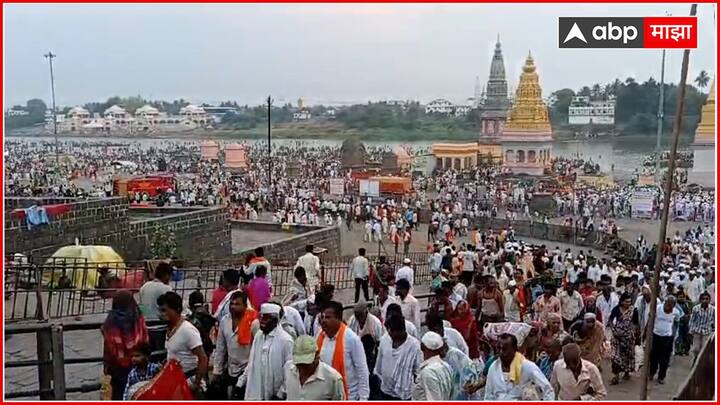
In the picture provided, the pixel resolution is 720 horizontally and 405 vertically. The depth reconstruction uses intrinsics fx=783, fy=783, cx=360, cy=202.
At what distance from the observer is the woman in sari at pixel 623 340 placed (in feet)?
20.1

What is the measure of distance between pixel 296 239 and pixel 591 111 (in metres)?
44.8

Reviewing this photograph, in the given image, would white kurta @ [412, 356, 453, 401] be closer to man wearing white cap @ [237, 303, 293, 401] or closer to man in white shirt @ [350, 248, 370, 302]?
man wearing white cap @ [237, 303, 293, 401]

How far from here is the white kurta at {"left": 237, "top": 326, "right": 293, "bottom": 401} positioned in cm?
365

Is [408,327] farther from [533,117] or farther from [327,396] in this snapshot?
[533,117]

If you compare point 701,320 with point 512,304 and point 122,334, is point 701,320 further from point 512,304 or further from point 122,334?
point 122,334

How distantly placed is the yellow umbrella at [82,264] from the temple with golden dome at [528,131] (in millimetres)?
28962

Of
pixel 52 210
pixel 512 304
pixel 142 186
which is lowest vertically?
pixel 142 186

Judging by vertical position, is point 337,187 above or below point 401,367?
below

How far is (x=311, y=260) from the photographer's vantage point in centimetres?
768

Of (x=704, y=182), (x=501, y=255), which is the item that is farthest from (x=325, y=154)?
(x=501, y=255)

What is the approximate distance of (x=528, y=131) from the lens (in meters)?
37.9

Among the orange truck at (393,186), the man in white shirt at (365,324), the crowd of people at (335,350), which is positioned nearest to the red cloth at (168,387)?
the crowd of people at (335,350)

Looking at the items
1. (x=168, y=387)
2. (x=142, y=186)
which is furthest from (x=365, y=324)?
(x=142, y=186)

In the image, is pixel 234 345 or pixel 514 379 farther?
pixel 234 345
